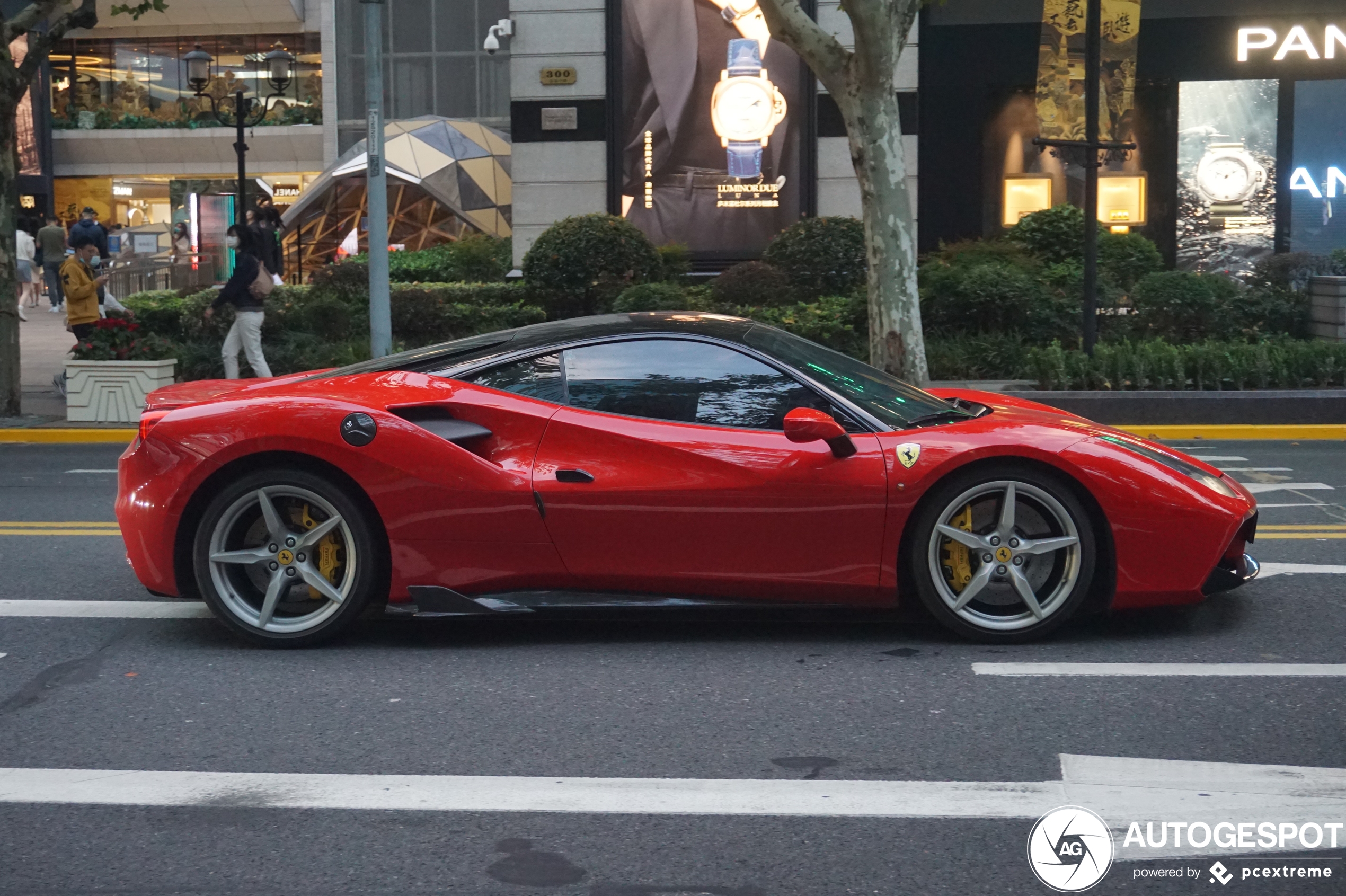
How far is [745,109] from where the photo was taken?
2152cm

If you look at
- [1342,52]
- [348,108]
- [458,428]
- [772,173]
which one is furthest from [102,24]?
[458,428]

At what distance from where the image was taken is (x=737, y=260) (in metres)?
21.7

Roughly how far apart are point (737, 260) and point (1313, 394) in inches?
402

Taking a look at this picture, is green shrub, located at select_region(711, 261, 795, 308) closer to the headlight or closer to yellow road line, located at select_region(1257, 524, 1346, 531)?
yellow road line, located at select_region(1257, 524, 1346, 531)

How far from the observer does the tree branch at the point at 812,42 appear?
43.2ft

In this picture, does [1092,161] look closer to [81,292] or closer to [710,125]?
[710,125]

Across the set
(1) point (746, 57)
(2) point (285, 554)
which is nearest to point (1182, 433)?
(2) point (285, 554)

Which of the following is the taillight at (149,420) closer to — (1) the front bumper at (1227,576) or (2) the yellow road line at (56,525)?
(2) the yellow road line at (56,525)

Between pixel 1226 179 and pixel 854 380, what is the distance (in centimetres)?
1846

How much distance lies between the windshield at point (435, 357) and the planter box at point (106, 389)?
8.24 meters

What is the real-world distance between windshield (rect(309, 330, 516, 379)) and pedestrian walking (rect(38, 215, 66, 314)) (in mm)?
22362

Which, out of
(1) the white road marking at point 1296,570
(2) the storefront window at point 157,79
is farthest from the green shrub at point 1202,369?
(2) the storefront window at point 157,79

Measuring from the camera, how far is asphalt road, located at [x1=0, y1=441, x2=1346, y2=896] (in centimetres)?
363

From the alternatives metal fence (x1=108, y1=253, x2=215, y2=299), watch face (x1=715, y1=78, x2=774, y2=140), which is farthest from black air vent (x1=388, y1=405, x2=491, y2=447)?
metal fence (x1=108, y1=253, x2=215, y2=299)
